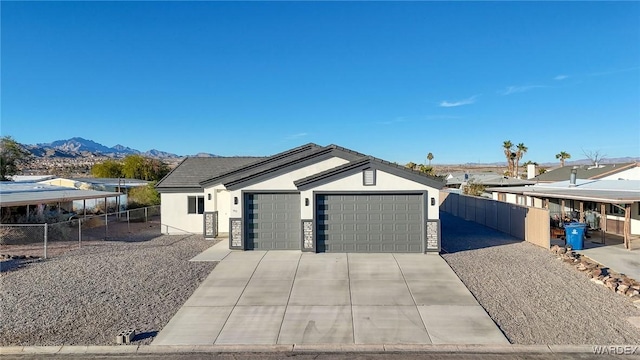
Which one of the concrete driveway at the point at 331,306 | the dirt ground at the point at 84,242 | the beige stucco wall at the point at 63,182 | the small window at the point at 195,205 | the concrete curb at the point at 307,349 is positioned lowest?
the concrete curb at the point at 307,349

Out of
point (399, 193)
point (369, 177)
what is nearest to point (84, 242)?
point (369, 177)

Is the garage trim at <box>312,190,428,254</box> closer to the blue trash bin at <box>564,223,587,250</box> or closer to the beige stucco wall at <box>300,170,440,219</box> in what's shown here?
the beige stucco wall at <box>300,170,440,219</box>

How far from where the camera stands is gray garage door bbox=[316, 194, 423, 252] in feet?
48.3

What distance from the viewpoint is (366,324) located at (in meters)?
8.12

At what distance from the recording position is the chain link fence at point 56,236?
49.0 ft

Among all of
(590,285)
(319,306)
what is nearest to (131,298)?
(319,306)

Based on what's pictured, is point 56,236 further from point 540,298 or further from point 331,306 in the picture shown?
point 540,298

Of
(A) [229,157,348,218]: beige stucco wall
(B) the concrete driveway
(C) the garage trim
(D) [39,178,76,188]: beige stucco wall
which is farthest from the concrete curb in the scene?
(D) [39,178,76,188]: beige stucco wall

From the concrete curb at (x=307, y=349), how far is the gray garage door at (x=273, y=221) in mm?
8143

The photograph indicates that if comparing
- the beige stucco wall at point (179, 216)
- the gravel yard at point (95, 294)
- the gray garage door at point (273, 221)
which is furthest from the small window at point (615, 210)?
the beige stucco wall at point (179, 216)

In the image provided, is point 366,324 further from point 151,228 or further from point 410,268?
point 151,228

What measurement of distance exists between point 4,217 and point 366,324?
21333mm

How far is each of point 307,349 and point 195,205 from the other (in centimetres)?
1398

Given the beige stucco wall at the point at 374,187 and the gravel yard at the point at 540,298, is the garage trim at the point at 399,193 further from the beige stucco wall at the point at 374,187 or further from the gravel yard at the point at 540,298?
the gravel yard at the point at 540,298
